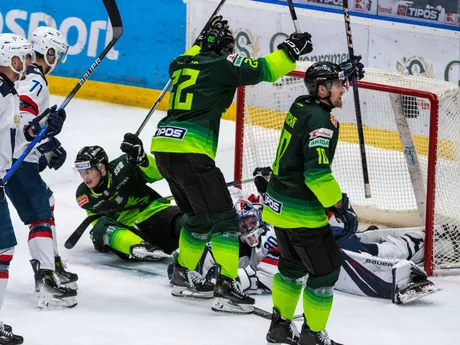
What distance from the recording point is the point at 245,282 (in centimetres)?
566

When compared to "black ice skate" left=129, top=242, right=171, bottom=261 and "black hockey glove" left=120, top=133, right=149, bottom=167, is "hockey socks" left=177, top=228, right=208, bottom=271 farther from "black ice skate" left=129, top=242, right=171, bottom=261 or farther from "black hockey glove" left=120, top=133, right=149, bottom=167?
"black hockey glove" left=120, top=133, right=149, bottom=167

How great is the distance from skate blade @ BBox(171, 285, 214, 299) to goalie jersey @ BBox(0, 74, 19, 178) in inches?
51.1

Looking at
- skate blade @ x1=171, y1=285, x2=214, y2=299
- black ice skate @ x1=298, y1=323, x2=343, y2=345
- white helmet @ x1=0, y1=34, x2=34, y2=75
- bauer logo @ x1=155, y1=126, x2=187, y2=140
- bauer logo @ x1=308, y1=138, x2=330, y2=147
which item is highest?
white helmet @ x1=0, y1=34, x2=34, y2=75

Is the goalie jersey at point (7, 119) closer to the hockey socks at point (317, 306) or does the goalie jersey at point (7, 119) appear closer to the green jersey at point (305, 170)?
the green jersey at point (305, 170)

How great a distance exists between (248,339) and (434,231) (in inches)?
63.1

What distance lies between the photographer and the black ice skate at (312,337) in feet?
15.5

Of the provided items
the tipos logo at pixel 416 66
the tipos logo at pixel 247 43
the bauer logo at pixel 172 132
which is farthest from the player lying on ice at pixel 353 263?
the tipos logo at pixel 247 43

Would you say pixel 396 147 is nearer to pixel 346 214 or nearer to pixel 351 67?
pixel 351 67

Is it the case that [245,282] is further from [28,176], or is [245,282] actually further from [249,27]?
[249,27]

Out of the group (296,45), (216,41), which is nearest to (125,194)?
(216,41)

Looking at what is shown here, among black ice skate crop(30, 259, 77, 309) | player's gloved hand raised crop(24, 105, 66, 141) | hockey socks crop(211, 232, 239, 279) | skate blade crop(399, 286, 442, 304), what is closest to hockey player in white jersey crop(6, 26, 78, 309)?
black ice skate crop(30, 259, 77, 309)

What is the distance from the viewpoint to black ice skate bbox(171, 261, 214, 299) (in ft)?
18.7

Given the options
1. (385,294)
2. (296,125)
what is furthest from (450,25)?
(296,125)

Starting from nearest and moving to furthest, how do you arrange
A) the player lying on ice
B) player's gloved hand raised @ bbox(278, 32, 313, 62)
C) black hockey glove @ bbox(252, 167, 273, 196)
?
player's gloved hand raised @ bbox(278, 32, 313, 62)
the player lying on ice
black hockey glove @ bbox(252, 167, 273, 196)
